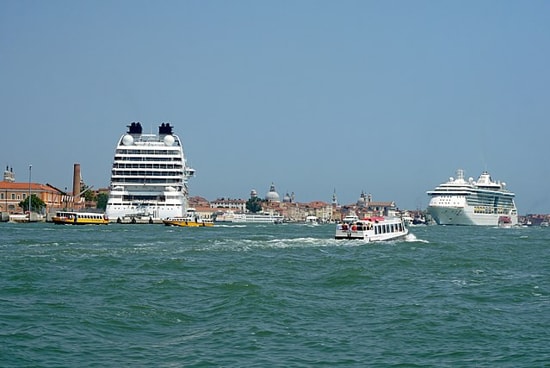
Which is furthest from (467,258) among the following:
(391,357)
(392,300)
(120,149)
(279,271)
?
(120,149)

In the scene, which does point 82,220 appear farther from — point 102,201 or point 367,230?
point 367,230

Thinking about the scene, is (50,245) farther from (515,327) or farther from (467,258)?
(515,327)

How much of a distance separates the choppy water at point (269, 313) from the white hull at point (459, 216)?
101 metres

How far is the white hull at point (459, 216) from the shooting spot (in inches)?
5305

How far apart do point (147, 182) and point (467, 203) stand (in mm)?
56751

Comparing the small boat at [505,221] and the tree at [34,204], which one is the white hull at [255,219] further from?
the tree at [34,204]

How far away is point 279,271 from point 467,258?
12.2 m

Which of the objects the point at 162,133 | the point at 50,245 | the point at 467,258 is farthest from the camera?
the point at 162,133

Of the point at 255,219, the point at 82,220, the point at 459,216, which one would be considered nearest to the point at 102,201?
the point at 82,220

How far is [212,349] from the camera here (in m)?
17.0

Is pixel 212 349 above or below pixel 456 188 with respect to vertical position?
below

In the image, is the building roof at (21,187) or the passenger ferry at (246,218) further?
the passenger ferry at (246,218)

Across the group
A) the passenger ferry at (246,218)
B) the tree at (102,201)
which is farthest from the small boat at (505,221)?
the tree at (102,201)

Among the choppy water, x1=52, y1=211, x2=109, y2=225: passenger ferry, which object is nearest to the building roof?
x1=52, y1=211, x2=109, y2=225: passenger ferry
